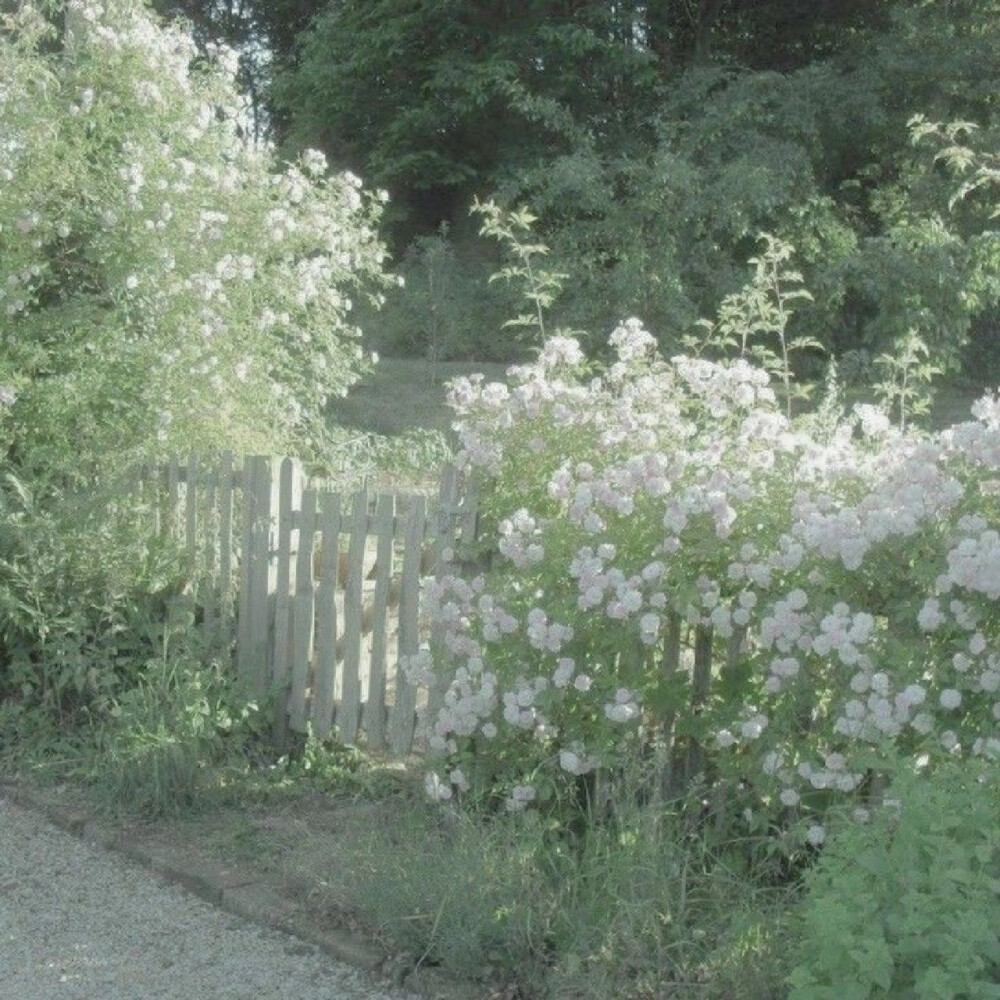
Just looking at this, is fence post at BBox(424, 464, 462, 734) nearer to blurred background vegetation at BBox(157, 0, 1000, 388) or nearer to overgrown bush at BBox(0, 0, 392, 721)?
overgrown bush at BBox(0, 0, 392, 721)

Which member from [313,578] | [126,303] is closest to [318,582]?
[313,578]

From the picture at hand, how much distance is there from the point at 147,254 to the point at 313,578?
221 cm

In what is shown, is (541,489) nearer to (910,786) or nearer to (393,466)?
(910,786)

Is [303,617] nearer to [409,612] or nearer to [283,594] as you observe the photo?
[283,594]

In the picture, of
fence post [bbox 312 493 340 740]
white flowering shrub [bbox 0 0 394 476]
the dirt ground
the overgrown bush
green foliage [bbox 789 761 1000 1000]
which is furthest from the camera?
white flowering shrub [bbox 0 0 394 476]

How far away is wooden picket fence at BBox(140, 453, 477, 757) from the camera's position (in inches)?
214

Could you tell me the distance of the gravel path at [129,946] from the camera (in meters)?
4.02

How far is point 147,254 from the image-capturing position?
7.28 m

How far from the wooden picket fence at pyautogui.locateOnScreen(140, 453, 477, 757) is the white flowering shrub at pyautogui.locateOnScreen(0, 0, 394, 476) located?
2.00 feet

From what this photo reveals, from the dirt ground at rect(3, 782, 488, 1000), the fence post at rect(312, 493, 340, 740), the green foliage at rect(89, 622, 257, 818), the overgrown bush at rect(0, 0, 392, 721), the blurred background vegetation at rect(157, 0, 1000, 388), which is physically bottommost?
the dirt ground at rect(3, 782, 488, 1000)

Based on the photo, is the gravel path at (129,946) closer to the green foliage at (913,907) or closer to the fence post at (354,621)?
the fence post at (354,621)

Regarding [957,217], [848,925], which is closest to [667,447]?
[848,925]

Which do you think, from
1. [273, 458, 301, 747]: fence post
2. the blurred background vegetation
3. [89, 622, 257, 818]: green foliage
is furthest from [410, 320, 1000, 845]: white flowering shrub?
the blurred background vegetation

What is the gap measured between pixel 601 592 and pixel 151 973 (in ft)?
5.35
